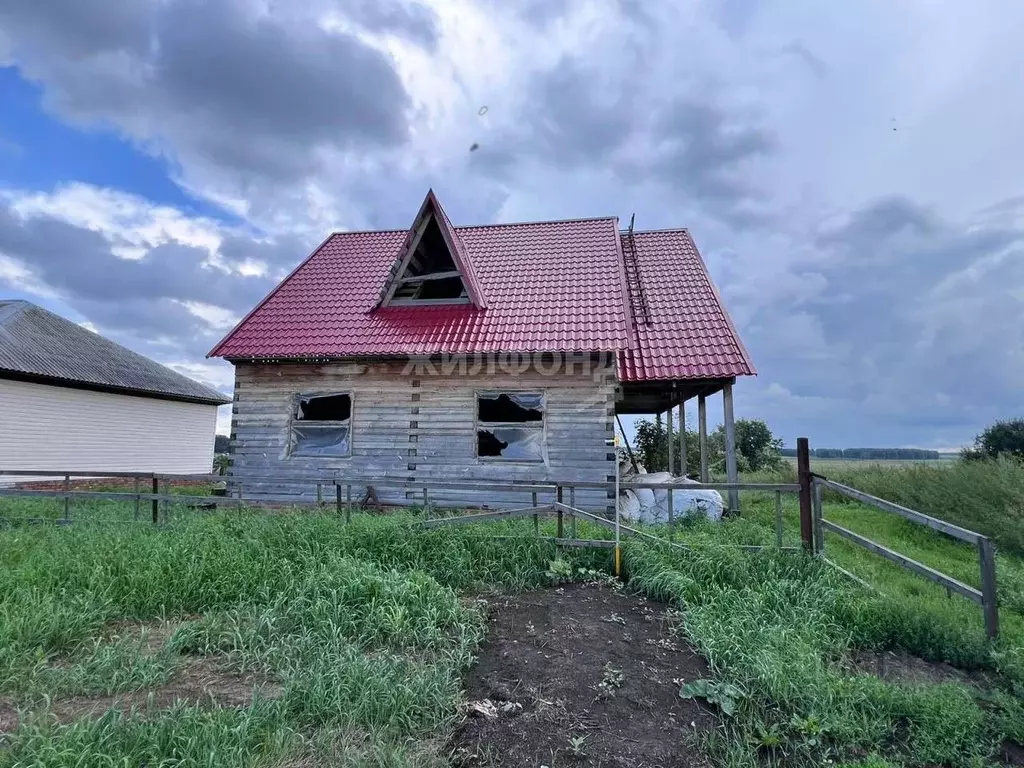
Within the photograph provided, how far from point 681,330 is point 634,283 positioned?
225 centimetres

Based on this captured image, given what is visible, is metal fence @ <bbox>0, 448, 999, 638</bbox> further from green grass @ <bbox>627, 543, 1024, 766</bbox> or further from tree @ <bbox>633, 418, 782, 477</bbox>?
tree @ <bbox>633, 418, 782, 477</bbox>

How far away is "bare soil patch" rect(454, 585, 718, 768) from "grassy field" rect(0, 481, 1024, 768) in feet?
0.57

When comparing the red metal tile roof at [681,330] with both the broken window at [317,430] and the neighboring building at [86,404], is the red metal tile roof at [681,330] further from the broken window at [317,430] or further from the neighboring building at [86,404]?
the neighboring building at [86,404]

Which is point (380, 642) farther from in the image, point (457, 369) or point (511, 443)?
point (457, 369)

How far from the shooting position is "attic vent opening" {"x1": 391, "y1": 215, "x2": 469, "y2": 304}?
1140 centimetres

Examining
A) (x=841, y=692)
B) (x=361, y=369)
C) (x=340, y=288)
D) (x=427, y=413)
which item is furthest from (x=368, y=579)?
(x=340, y=288)

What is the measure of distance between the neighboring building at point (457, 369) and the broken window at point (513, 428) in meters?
0.03

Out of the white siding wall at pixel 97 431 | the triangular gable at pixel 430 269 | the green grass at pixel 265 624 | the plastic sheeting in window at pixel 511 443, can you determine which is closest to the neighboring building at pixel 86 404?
the white siding wall at pixel 97 431

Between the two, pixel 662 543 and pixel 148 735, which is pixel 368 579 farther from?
pixel 662 543

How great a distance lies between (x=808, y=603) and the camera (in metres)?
5.00

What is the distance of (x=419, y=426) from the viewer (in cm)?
1002

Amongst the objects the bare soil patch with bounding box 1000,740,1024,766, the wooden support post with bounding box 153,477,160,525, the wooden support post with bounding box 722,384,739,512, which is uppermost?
the wooden support post with bounding box 722,384,739,512

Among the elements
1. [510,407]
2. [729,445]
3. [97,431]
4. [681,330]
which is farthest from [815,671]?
[97,431]

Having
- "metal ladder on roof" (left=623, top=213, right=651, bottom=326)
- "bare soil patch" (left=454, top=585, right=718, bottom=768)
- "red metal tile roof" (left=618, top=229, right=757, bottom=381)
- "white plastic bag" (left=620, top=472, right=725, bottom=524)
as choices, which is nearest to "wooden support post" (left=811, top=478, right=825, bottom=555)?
"bare soil patch" (left=454, top=585, right=718, bottom=768)
